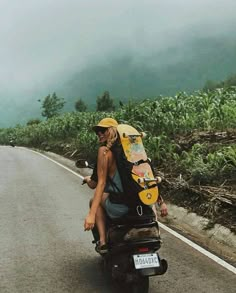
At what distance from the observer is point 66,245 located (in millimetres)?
7441

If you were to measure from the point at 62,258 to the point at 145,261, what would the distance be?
2228 millimetres

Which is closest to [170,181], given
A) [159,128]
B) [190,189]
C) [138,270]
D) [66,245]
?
[190,189]

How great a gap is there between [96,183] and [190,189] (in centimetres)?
466

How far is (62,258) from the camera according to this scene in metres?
6.75

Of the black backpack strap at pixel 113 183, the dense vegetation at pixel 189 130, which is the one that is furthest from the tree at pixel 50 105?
the black backpack strap at pixel 113 183

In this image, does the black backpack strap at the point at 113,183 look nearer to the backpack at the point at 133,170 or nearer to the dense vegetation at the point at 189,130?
the backpack at the point at 133,170

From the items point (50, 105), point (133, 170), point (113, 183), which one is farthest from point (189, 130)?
point (50, 105)

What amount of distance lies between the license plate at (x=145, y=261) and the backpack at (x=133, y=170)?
0.53 metres

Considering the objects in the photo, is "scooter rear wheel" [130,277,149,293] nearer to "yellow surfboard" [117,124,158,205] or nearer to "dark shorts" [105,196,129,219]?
"dark shorts" [105,196,129,219]

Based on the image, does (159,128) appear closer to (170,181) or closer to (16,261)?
(170,181)

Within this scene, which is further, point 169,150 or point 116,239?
point 169,150

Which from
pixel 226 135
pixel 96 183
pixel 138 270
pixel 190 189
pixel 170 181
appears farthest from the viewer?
pixel 226 135

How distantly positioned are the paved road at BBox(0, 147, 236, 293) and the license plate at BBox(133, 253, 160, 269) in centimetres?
71

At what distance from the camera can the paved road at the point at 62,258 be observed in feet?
18.4
